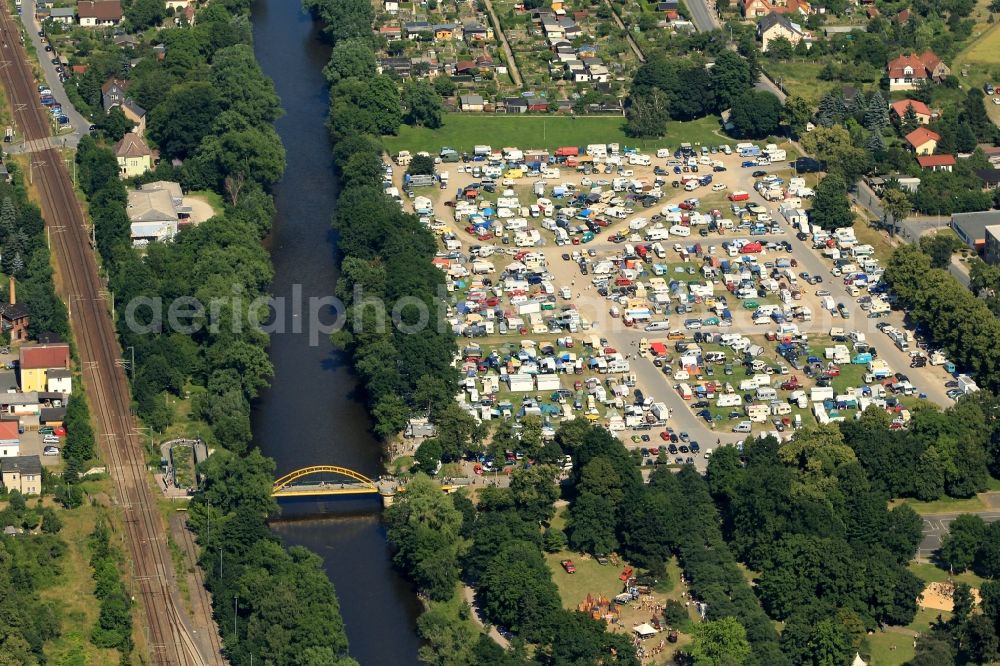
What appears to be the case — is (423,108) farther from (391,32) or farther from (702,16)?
(702,16)

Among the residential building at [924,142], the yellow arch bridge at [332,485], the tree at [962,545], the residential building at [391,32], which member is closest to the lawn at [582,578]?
the yellow arch bridge at [332,485]

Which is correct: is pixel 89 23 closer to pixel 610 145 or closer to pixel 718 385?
pixel 610 145

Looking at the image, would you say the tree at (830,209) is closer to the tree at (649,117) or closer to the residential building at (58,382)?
the tree at (649,117)

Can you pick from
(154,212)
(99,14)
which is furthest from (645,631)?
(99,14)

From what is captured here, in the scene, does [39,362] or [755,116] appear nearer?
[39,362]

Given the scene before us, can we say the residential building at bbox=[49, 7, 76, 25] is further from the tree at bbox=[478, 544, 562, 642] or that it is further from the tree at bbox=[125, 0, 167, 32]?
the tree at bbox=[478, 544, 562, 642]

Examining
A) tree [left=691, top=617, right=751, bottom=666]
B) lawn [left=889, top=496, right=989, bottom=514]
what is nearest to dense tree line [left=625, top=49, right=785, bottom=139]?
lawn [left=889, top=496, right=989, bottom=514]

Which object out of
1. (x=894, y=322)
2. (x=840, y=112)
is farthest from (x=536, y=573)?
(x=840, y=112)
